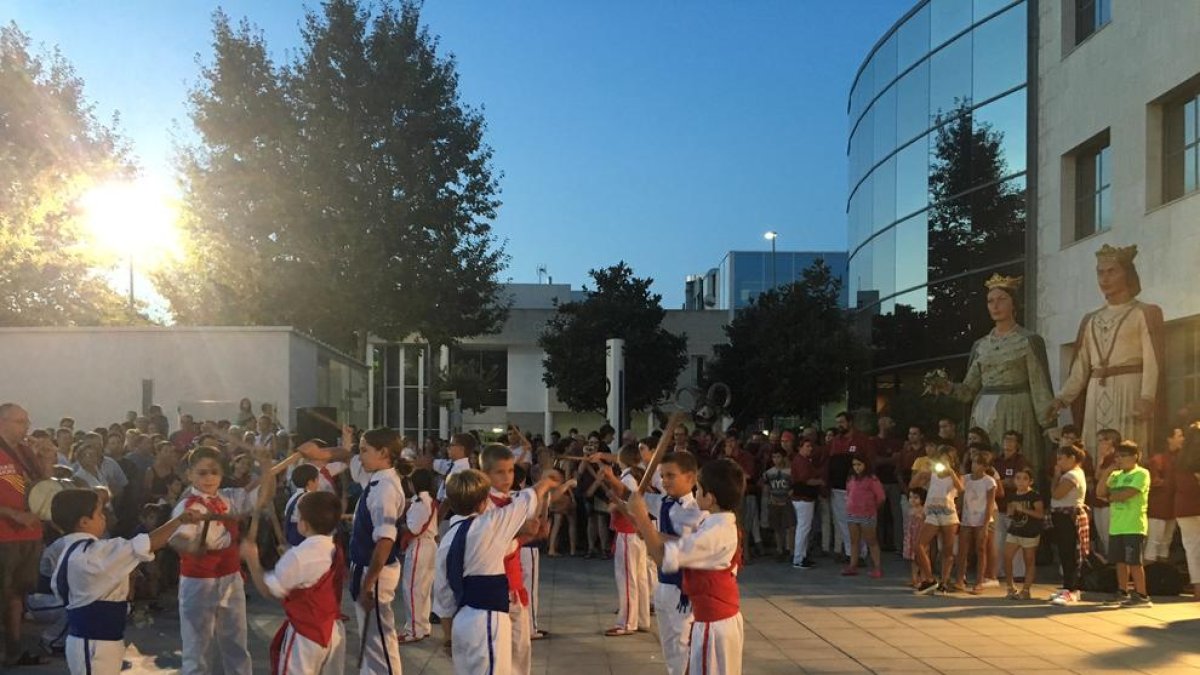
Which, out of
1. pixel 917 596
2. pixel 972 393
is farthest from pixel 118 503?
pixel 972 393

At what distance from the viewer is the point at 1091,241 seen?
1573 centimetres

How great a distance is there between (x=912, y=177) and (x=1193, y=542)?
1532cm

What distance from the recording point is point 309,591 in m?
5.33

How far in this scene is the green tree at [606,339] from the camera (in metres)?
36.3

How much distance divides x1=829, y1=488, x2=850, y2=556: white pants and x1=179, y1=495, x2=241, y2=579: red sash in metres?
8.91

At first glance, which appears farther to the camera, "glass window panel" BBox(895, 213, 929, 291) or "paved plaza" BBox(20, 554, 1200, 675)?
"glass window panel" BBox(895, 213, 929, 291)

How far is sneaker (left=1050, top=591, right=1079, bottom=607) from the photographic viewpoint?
1045 cm

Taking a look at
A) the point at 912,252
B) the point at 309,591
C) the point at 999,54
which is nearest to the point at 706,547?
the point at 309,591

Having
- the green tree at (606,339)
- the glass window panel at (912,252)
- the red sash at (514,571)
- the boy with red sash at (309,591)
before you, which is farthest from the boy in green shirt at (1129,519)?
the green tree at (606,339)

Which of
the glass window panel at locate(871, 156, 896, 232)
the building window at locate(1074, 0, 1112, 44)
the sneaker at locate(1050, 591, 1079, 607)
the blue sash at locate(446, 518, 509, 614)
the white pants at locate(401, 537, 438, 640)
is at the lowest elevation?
the sneaker at locate(1050, 591, 1079, 607)

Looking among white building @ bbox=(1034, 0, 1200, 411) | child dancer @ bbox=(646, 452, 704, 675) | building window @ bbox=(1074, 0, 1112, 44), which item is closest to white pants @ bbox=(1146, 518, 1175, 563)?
A: white building @ bbox=(1034, 0, 1200, 411)

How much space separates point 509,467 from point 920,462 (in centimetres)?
749

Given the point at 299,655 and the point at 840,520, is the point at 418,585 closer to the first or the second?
the point at 299,655

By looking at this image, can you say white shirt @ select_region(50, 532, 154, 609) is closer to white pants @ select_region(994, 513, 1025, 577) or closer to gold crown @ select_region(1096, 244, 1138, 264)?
white pants @ select_region(994, 513, 1025, 577)
